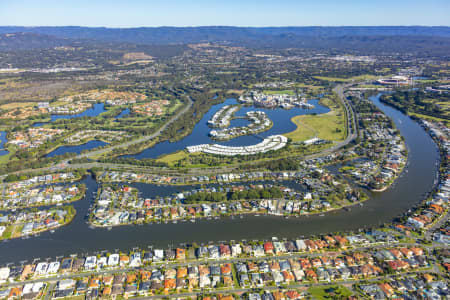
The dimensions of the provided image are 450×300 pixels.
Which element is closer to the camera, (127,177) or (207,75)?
(127,177)

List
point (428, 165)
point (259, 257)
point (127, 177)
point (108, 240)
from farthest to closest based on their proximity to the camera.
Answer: point (428, 165) < point (127, 177) < point (108, 240) < point (259, 257)

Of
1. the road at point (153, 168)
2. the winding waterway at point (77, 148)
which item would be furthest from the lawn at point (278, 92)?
the winding waterway at point (77, 148)

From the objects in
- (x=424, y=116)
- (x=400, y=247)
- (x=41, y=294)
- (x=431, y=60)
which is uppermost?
(x=431, y=60)

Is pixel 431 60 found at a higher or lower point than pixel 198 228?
higher

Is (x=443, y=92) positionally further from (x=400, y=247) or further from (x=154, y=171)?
(x=154, y=171)

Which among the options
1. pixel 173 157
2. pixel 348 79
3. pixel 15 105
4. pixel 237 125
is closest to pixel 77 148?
pixel 173 157

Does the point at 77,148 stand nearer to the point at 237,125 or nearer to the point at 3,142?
the point at 3,142

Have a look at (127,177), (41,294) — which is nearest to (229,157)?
(127,177)
